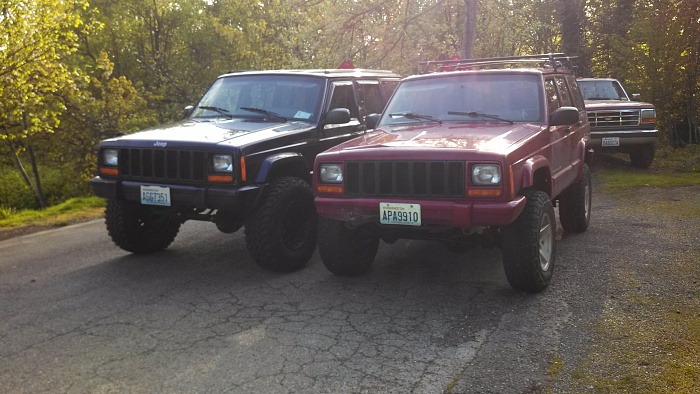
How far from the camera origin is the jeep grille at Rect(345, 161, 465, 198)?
5242 millimetres

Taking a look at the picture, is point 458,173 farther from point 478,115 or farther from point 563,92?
point 563,92

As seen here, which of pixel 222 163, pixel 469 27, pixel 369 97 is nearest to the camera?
pixel 222 163

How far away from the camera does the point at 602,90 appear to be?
14.8 m

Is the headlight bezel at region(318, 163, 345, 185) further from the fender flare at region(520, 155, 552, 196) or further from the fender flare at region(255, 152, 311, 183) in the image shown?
the fender flare at region(520, 155, 552, 196)

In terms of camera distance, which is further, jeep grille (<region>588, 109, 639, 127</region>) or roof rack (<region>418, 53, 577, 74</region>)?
jeep grille (<region>588, 109, 639, 127</region>)

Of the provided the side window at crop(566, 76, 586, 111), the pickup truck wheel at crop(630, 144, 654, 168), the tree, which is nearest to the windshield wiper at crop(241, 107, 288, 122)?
the side window at crop(566, 76, 586, 111)

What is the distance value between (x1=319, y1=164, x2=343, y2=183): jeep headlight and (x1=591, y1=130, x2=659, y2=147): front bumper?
9.17m

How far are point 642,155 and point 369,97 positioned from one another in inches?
315

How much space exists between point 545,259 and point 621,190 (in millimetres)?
6357

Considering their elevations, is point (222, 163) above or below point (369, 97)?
below

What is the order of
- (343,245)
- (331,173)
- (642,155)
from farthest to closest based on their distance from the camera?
1. (642,155)
2. (343,245)
3. (331,173)

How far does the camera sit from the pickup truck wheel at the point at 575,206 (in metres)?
7.71

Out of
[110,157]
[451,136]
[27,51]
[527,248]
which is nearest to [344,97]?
[451,136]

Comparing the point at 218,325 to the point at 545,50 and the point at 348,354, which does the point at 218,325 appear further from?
the point at 545,50
